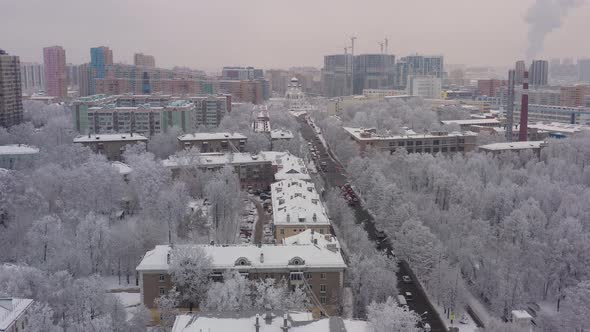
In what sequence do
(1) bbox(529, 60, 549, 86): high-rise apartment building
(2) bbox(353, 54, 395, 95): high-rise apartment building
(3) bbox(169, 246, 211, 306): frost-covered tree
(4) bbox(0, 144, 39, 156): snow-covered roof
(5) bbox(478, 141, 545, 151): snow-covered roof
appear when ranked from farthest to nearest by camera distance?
(2) bbox(353, 54, 395, 95): high-rise apartment building < (1) bbox(529, 60, 549, 86): high-rise apartment building < (5) bbox(478, 141, 545, 151): snow-covered roof < (4) bbox(0, 144, 39, 156): snow-covered roof < (3) bbox(169, 246, 211, 306): frost-covered tree

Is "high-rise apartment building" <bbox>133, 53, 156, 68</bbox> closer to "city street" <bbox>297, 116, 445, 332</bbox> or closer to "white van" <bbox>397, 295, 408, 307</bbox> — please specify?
"city street" <bbox>297, 116, 445, 332</bbox>

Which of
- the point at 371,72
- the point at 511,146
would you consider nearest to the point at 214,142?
the point at 511,146

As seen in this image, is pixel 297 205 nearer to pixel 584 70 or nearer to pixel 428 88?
pixel 428 88

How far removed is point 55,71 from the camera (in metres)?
68.9

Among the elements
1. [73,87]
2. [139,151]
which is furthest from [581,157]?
[73,87]

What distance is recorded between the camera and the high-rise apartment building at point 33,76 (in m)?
85.4

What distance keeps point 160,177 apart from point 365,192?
8835 millimetres

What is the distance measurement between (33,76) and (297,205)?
7885cm

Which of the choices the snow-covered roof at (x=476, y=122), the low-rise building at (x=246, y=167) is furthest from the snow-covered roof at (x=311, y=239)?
the snow-covered roof at (x=476, y=122)

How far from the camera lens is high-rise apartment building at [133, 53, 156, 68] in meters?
88.6

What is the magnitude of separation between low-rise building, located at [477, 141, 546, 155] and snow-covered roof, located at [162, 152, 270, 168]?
12897mm

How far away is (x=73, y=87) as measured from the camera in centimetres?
8594

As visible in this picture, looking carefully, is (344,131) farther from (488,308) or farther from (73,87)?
(73,87)

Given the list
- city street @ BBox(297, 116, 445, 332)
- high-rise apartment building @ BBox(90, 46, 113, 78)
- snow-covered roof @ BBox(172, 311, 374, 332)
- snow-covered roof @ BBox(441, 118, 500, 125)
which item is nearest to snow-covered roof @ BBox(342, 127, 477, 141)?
city street @ BBox(297, 116, 445, 332)
